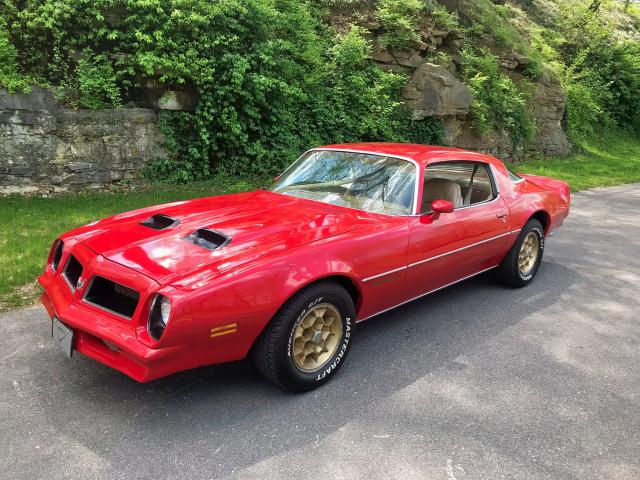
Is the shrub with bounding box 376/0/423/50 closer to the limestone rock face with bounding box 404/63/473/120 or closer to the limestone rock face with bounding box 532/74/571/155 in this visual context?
the limestone rock face with bounding box 404/63/473/120

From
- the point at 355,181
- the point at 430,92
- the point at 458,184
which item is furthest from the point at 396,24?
the point at 355,181

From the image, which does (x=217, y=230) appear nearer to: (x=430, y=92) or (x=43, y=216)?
(x=43, y=216)

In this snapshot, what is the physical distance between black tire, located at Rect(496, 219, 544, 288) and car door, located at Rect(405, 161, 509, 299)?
0.17 meters

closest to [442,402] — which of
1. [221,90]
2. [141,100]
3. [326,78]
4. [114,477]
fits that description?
[114,477]

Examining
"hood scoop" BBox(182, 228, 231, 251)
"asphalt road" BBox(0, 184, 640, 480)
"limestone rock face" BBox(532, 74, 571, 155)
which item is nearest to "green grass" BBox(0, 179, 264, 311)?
"asphalt road" BBox(0, 184, 640, 480)

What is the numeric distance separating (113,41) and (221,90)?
5.64 ft

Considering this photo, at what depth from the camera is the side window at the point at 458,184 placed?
421 centimetres

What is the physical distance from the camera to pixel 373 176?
162 inches

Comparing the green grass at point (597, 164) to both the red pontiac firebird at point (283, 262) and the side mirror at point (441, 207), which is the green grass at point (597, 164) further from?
the side mirror at point (441, 207)

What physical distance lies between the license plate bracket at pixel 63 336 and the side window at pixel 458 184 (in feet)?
8.45

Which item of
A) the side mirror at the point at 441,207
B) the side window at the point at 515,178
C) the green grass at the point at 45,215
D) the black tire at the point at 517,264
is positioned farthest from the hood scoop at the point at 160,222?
the side window at the point at 515,178

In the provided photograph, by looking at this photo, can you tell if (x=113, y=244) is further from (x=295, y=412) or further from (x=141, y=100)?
(x=141, y=100)

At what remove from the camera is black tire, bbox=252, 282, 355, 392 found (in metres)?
2.90

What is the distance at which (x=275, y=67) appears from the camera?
8867mm
